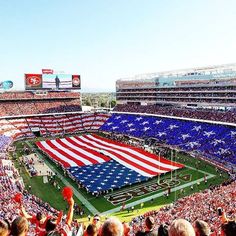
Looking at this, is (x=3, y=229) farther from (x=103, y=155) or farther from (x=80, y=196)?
(x=103, y=155)

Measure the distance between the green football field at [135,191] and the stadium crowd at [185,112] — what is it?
1195 centimetres

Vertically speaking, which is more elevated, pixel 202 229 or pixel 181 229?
pixel 181 229

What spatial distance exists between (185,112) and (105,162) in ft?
68.2

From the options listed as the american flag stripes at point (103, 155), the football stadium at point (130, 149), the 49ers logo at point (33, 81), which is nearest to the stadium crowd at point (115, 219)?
the football stadium at point (130, 149)

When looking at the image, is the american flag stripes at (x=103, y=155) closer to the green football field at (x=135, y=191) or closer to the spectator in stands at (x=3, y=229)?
the green football field at (x=135, y=191)

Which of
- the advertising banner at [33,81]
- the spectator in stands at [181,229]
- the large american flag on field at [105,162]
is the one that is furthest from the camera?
the advertising banner at [33,81]

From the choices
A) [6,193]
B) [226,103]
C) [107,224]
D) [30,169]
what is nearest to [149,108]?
[226,103]

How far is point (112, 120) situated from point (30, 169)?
26.9 meters

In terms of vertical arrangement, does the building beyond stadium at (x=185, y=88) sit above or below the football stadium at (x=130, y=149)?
above

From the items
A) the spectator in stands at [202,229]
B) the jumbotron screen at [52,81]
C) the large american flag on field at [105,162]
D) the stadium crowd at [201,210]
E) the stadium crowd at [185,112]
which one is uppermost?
the jumbotron screen at [52,81]

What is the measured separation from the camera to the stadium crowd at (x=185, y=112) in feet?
144

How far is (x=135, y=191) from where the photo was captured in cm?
2755

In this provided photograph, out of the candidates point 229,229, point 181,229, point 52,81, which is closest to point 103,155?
point 52,81

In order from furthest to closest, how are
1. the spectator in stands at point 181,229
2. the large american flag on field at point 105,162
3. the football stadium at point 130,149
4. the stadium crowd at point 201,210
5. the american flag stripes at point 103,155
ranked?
the american flag stripes at point 103,155
the large american flag on field at point 105,162
the football stadium at point 130,149
the stadium crowd at point 201,210
the spectator in stands at point 181,229
